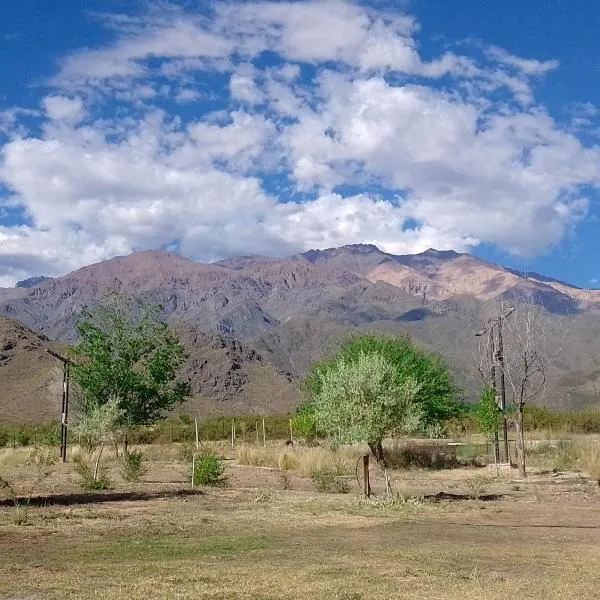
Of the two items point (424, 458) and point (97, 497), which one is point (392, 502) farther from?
point (424, 458)

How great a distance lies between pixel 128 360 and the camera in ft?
136

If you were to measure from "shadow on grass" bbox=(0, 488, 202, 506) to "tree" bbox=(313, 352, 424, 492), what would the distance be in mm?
5446

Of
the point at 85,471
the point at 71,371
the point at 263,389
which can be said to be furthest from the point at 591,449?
the point at 263,389

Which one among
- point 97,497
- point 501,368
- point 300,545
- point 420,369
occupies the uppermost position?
point 420,369

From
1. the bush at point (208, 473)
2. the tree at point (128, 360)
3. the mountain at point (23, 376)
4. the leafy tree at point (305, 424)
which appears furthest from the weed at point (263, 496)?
the mountain at point (23, 376)

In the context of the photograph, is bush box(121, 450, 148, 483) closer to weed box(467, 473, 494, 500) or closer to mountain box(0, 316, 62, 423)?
weed box(467, 473, 494, 500)

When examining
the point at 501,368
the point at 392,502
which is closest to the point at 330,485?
the point at 392,502

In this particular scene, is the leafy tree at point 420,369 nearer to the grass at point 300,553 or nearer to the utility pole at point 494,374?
the utility pole at point 494,374

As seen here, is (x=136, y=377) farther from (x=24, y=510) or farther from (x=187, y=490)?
(x=24, y=510)

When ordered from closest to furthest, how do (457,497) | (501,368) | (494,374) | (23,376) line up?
(457,497)
(501,368)
(494,374)
(23,376)

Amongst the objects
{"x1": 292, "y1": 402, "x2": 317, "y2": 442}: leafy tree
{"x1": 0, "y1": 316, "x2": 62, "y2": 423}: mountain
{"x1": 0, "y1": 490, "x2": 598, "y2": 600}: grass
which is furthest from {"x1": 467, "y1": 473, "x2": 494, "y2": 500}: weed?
{"x1": 0, "y1": 316, "x2": 62, "y2": 423}: mountain

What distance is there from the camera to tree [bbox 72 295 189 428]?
40781mm

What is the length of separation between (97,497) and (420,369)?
21794mm

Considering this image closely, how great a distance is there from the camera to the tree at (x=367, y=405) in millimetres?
22969
